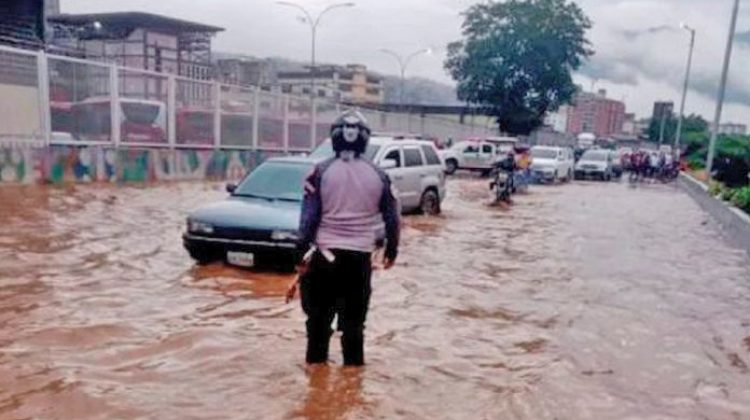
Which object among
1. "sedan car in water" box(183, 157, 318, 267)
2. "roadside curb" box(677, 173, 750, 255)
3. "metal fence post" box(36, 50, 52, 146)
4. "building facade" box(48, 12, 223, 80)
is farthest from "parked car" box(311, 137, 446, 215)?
"building facade" box(48, 12, 223, 80)

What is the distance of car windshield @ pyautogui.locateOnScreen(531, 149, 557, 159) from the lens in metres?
34.0

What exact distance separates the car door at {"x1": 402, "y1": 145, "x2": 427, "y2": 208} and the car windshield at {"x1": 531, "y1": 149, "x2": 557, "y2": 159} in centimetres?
1954

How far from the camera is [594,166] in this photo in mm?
38125

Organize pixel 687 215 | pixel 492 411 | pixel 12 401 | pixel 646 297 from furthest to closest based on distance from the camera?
1. pixel 687 215
2. pixel 646 297
3. pixel 492 411
4. pixel 12 401

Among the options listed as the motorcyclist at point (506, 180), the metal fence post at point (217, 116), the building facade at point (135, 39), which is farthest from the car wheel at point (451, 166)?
the building facade at point (135, 39)

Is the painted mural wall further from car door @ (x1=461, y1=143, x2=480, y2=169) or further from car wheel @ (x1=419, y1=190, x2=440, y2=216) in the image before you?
car door @ (x1=461, y1=143, x2=480, y2=169)

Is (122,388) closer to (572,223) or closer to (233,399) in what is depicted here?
(233,399)

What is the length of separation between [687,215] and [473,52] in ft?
110

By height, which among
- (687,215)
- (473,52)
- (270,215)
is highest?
(473,52)

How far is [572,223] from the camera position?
17.1m

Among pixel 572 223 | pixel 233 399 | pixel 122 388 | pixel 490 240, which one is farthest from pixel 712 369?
pixel 572 223

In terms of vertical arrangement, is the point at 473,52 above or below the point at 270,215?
above

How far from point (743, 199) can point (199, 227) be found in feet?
44.2

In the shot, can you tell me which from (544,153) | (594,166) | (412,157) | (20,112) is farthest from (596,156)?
(20,112)
